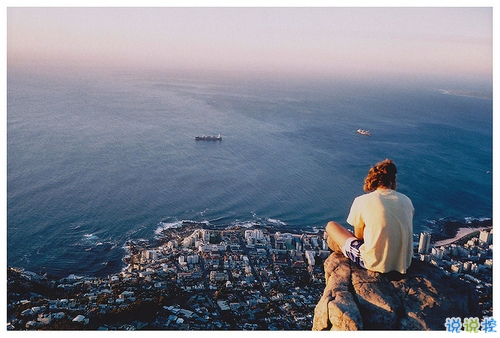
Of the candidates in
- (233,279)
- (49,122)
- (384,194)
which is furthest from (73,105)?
(384,194)

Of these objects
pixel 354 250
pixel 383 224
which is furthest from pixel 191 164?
pixel 383 224

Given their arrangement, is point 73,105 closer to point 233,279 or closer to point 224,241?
point 224,241

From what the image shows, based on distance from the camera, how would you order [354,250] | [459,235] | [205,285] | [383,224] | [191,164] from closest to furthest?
1. [383,224]
2. [354,250]
3. [205,285]
4. [459,235]
5. [191,164]

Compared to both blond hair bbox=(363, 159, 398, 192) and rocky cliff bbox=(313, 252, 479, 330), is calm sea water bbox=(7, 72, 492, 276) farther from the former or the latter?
blond hair bbox=(363, 159, 398, 192)

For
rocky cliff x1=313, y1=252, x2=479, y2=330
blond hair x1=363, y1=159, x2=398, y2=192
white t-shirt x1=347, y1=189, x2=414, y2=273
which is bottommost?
rocky cliff x1=313, y1=252, x2=479, y2=330

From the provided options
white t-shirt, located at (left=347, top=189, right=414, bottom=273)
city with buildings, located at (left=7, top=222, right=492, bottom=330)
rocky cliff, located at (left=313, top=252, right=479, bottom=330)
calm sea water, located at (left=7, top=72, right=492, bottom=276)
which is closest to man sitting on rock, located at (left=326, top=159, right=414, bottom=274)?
white t-shirt, located at (left=347, top=189, right=414, bottom=273)

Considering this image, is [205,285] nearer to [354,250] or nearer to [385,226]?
[354,250]

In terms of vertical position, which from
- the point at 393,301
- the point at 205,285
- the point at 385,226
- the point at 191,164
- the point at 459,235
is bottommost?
the point at 459,235
